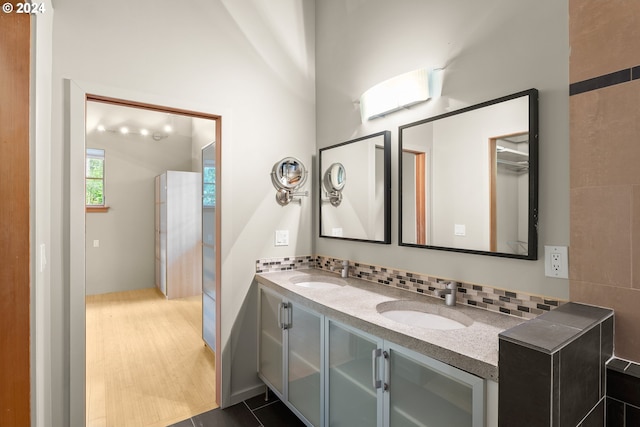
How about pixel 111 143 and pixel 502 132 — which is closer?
pixel 502 132

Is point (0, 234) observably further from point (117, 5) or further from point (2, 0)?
point (117, 5)

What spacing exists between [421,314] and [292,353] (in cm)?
81

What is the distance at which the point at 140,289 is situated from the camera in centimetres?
523

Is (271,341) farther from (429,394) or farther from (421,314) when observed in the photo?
(429,394)

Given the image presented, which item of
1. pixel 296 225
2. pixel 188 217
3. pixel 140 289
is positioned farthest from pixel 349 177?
pixel 140 289

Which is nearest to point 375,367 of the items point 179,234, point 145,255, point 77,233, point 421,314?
point 421,314

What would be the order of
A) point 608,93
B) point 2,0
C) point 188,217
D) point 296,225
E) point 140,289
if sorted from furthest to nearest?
point 140,289
point 188,217
point 296,225
point 608,93
point 2,0

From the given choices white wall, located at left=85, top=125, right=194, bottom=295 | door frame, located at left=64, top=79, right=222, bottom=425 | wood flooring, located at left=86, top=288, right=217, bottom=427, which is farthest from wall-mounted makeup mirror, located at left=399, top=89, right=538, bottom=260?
white wall, located at left=85, top=125, right=194, bottom=295

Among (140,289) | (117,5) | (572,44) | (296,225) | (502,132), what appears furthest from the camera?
(140,289)

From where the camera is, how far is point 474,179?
1487 millimetres

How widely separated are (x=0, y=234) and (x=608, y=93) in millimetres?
1947

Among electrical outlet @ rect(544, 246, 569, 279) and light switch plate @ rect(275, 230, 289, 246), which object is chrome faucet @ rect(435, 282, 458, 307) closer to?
electrical outlet @ rect(544, 246, 569, 279)

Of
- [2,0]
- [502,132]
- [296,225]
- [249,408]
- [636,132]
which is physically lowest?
[249,408]

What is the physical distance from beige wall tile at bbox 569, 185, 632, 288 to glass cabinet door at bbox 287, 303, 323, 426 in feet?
3.74
